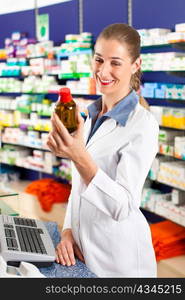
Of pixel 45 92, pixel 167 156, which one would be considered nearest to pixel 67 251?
pixel 167 156

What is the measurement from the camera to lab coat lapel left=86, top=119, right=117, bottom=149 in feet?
6.31

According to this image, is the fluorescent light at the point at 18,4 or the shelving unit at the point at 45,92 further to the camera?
the fluorescent light at the point at 18,4

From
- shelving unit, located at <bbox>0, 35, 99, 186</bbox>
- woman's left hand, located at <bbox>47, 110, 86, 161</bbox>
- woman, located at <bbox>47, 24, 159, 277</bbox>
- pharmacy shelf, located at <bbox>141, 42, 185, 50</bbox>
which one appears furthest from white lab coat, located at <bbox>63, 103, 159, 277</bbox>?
shelving unit, located at <bbox>0, 35, 99, 186</bbox>

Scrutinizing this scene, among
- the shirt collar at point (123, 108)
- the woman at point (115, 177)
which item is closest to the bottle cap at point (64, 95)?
the woman at point (115, 177)

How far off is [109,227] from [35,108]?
502cm

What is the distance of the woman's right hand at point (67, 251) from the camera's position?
1.89m

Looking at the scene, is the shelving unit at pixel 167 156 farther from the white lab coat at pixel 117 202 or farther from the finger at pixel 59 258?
the finger at pixel 59 258

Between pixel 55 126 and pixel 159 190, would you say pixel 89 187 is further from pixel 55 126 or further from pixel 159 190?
pixel 159 190

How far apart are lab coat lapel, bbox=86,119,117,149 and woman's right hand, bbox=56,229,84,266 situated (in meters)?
0.39

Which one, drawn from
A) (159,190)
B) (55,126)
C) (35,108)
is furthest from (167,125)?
(55,126)

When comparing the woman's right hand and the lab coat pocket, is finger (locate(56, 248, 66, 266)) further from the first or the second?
the lab coat pocket

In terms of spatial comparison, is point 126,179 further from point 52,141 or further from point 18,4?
point 18,4

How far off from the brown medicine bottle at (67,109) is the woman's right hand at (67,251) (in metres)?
0.54

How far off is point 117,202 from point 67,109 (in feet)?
1.23
